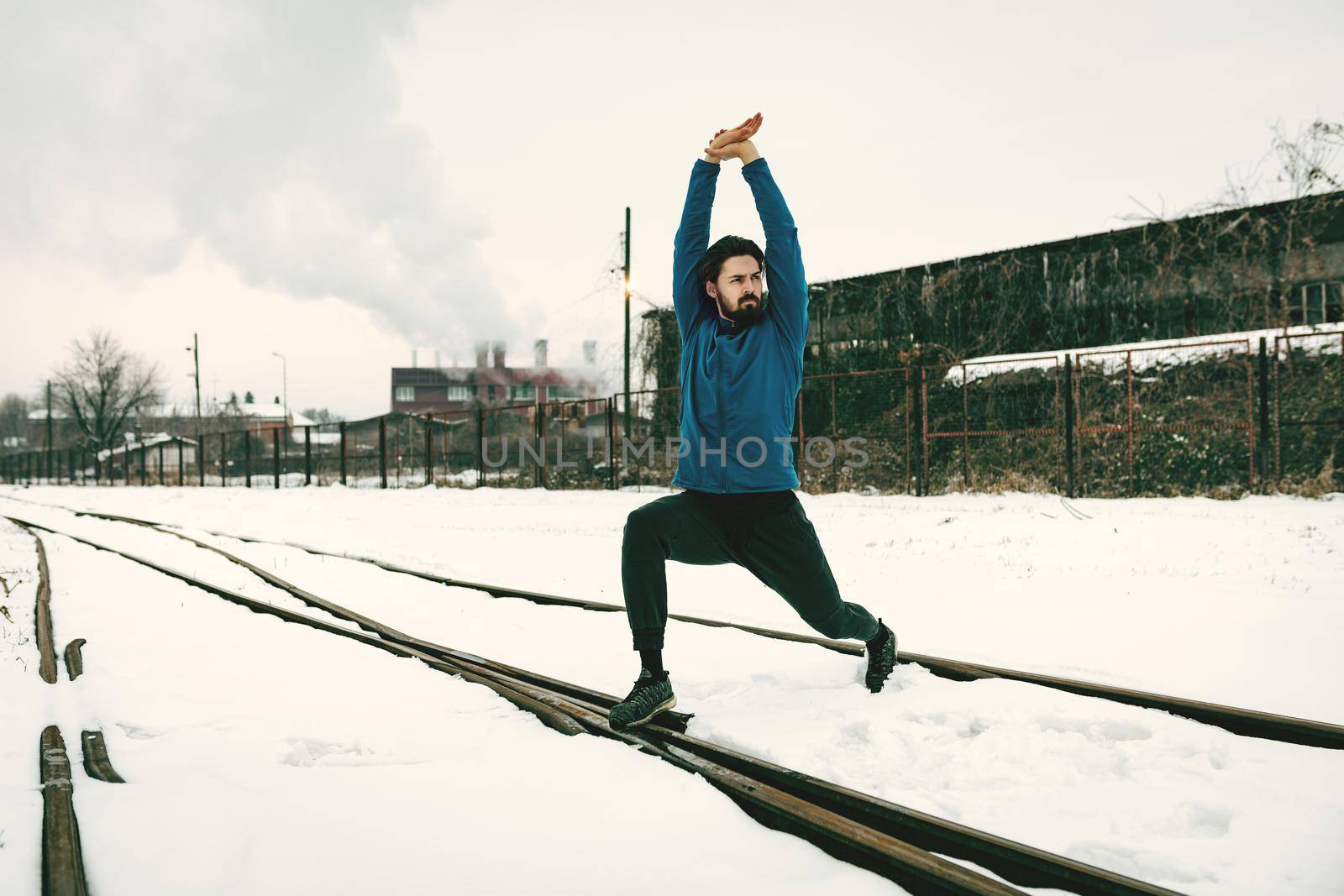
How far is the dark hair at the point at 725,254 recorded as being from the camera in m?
3.05

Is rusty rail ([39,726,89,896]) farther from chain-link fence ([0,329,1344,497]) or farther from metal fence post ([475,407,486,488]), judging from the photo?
metal fence post ([475,407,486,488])

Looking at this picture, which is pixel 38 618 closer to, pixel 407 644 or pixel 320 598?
pixel 320 598

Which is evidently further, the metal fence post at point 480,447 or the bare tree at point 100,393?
the bare tree at point 100,393

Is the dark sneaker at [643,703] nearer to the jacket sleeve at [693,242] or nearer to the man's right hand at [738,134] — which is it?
the jacket sleeve at [693,242]

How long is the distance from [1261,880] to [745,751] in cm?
147

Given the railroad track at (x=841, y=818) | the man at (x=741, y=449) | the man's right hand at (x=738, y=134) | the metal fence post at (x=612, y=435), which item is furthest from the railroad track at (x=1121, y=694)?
the metal fence post at (x=612, y=435)

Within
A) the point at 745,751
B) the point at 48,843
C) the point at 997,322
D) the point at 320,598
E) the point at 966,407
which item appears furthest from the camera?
the point at 997,322

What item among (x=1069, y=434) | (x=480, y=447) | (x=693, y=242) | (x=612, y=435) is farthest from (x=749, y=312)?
(x=480, y=447)

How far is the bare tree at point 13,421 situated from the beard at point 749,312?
483ft

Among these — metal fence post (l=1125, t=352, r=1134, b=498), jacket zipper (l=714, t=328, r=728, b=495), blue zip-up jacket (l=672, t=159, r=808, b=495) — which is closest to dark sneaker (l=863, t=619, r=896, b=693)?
blue zip-up jacket (l=672, t=159, r=808, b=495)

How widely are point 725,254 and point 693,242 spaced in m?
0.19

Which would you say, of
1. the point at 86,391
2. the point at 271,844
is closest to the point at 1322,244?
the point at 271,844

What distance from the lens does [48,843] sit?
210cm

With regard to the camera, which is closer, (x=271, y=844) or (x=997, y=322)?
(x=271, y=844)
